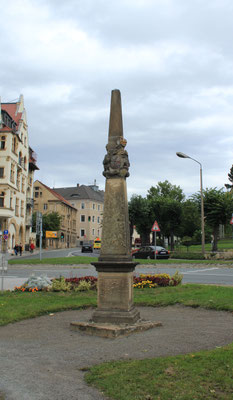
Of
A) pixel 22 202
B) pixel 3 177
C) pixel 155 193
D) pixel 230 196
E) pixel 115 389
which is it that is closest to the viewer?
pixel 115 389

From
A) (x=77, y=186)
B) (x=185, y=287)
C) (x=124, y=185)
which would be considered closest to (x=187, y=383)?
(x=124, y=185)

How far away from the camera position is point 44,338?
7.00 metres

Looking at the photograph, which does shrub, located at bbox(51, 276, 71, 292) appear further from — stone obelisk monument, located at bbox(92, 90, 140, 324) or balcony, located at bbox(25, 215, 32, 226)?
→ balcony, located at bbox(25, 215, 32, 226)

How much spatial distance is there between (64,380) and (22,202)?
169ft

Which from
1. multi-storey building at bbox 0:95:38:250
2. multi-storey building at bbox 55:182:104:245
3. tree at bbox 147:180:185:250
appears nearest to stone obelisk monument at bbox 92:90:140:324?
multi-storey building at bbox 0:95:38:250

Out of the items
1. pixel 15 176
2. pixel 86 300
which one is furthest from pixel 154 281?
pixel 15 176

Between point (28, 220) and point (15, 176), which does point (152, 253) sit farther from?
point (28, 220)

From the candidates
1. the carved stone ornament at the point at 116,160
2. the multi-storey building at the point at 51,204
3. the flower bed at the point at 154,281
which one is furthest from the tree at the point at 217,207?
the multi-storey building at the point at 51,204

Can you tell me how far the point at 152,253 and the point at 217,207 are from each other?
1016 centimetres

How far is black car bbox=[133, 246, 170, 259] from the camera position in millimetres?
33750

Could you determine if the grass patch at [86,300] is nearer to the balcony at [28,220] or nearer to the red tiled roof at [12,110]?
the red tiled roof at [12,110]

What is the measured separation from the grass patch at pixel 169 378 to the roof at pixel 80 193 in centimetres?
10076

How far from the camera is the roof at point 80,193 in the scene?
107 m

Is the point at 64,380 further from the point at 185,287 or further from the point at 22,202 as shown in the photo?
the point at 22,202
